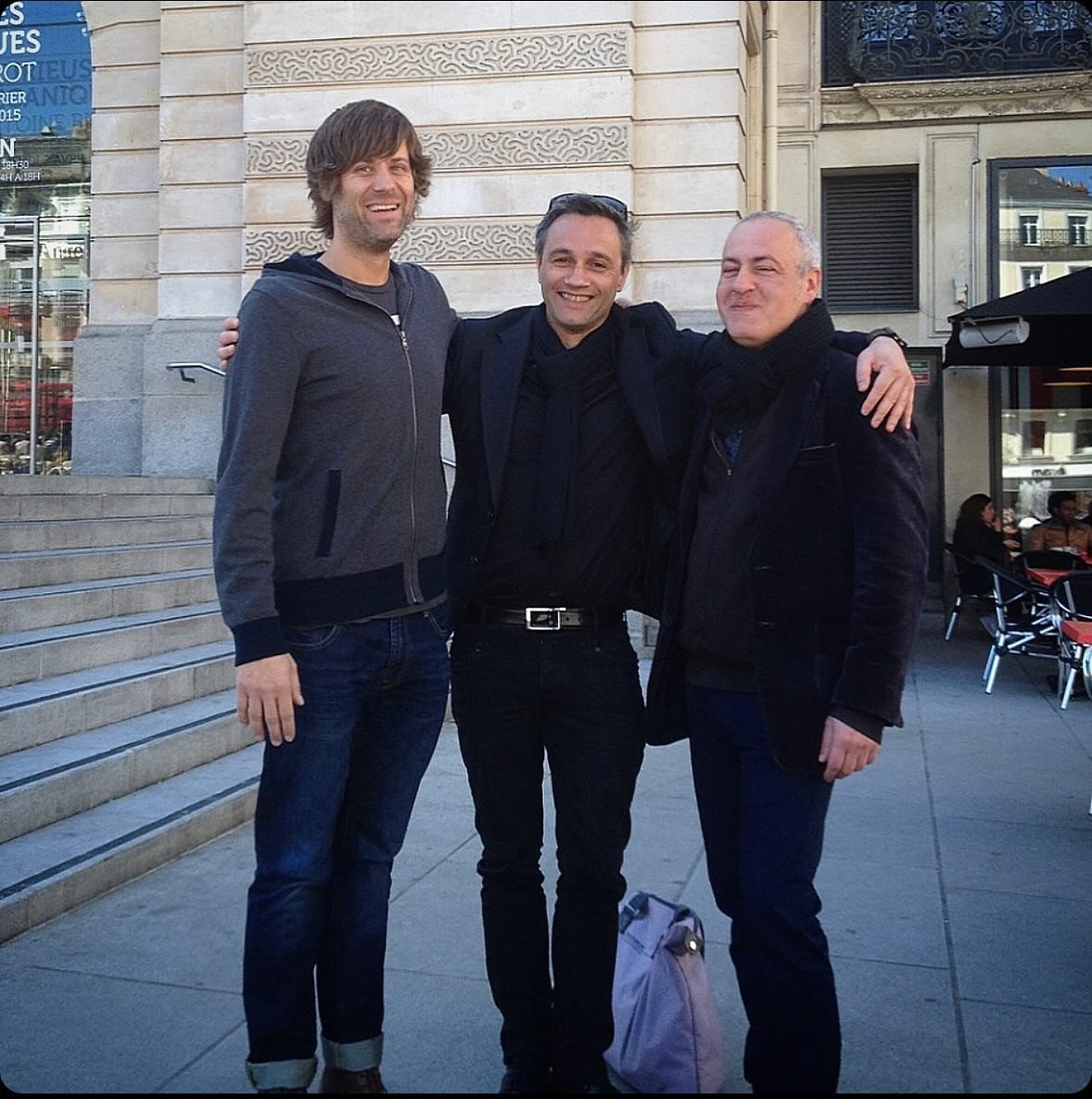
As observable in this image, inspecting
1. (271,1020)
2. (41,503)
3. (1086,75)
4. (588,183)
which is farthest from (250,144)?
(271,1020)

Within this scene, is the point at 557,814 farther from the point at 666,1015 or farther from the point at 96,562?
the point at 96,562

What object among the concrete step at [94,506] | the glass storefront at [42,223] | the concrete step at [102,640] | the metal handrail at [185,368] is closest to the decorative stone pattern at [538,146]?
the metal handrail at [185,368]

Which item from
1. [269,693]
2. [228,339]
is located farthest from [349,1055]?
[228,339]

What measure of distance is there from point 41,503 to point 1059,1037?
6086 millimetres

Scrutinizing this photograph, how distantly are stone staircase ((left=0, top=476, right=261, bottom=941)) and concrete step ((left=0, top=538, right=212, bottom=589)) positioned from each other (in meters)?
0.01

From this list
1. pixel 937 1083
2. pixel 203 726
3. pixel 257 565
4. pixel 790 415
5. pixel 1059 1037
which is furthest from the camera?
pixel 203 726

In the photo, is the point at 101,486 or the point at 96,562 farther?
the point at 101,486

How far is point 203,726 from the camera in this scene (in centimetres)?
570

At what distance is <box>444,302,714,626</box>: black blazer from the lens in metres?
2.93

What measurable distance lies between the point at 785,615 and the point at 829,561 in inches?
6.1

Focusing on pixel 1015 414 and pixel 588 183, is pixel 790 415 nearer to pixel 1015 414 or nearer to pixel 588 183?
pixel 588 183

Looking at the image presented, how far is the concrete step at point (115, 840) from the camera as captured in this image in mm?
3951

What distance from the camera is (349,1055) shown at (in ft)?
9.14

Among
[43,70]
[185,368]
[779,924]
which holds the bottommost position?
[779,924]
